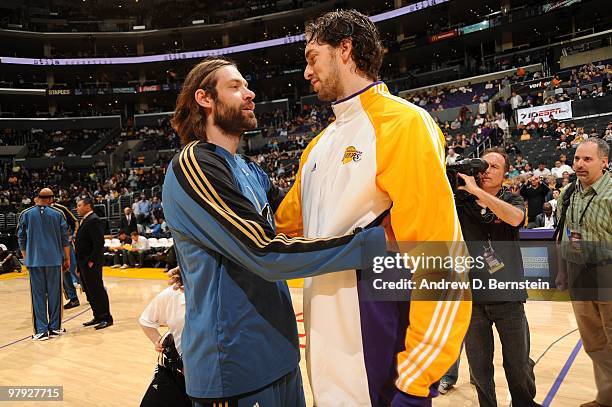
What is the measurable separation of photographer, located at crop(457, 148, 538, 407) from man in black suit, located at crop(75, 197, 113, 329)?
215 inches

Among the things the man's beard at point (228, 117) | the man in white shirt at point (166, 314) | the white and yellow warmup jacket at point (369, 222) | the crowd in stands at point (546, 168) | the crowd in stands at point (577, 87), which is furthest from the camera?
the crowd in stands at point (577, 87)

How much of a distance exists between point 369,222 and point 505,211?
71.7 inches

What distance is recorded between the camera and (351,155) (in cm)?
151

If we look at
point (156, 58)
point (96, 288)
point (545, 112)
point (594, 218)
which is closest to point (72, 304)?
point (96, 288)

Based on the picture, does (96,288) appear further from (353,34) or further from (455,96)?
(455,96)

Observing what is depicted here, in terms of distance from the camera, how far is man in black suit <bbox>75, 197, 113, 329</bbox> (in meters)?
6.78

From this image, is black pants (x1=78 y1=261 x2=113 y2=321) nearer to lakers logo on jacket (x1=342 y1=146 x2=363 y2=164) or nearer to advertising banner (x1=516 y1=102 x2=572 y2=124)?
lakers logo on jacket (x1=342 y1=146 x2=363 y2=164)

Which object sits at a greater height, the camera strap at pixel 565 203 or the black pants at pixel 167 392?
the camera strap at pixel 565 203

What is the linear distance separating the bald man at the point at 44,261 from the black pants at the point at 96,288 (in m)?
0.34

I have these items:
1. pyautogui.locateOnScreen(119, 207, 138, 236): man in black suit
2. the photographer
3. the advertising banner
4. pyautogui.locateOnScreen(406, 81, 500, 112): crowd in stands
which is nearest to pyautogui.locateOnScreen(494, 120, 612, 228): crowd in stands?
the advertising banner

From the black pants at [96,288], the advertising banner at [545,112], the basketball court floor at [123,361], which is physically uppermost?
the advertising banner at [545,112]

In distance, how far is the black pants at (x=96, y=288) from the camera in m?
6.83

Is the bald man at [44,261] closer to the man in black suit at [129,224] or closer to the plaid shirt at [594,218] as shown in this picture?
the plaid shirt at [594,218]

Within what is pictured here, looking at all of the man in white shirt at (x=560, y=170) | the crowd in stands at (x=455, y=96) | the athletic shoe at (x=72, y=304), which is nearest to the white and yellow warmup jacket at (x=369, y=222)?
the athletic shoe at (x=72, y=304)
